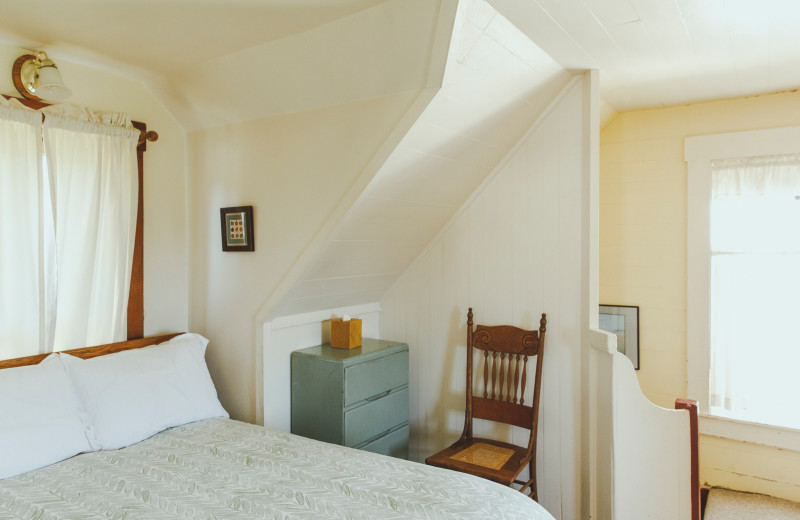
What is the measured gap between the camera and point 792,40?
215 cm

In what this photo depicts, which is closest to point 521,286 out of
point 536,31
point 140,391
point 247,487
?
point 536,31

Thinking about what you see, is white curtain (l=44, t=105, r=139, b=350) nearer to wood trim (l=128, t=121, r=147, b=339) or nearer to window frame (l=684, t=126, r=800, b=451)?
wood trim (l=128, t=121, r=147, b=339)

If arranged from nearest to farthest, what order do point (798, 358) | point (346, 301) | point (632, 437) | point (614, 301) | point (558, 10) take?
point (558, 10) → point (632, 437) → point (798, 358) → point (346, 301) → point (614, 301)

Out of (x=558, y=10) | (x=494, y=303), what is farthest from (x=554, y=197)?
(x=558, y=10)

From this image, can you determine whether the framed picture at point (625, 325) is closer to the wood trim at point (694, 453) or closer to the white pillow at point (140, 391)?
the wood trim at point (694, 453)

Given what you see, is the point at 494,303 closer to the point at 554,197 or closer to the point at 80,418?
the point at 554,197

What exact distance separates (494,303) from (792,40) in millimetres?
1726

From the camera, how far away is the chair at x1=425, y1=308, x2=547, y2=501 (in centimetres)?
246

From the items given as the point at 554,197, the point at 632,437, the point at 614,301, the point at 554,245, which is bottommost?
the point at 632,437

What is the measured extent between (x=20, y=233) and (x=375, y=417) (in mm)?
1807

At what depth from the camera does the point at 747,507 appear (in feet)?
9.26

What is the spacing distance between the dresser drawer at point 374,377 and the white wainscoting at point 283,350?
0.37m

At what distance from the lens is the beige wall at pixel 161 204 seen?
103 inches

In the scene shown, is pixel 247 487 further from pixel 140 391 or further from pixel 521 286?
pixel 521 286
